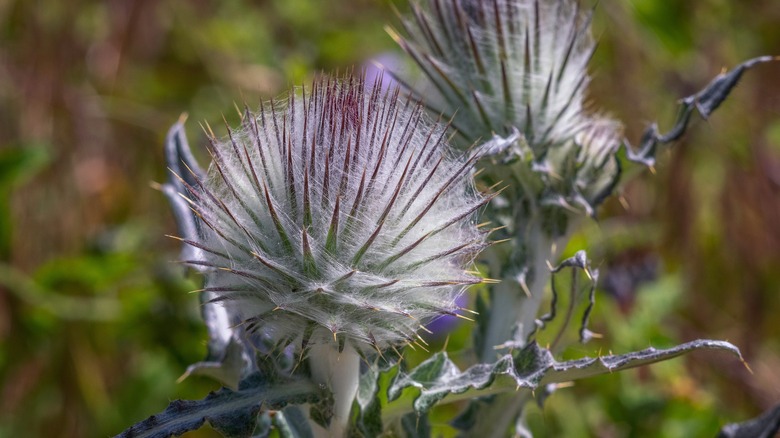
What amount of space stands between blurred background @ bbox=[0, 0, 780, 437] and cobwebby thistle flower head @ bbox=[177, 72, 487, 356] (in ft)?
2.67

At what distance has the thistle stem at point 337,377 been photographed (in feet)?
5.31

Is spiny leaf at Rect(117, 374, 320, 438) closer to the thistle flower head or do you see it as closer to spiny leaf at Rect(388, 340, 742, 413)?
spiny leaf at Rect(388, 340, 742, 413)

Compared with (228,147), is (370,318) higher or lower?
lower

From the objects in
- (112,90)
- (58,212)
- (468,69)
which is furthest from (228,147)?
(112,90)

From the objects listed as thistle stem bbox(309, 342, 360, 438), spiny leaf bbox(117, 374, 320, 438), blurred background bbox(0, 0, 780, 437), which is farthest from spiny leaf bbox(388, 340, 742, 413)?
blurred background bbox(0, 0, 780, 437)

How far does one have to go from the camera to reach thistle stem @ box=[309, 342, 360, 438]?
63.7 inches

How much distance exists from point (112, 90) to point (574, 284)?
3.34 m

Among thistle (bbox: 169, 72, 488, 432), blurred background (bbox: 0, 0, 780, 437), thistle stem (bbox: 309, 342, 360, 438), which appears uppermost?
thistle (bbox: 169, 72, 488, 432)

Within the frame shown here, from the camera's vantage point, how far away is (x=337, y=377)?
165 cm

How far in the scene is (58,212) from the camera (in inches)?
152

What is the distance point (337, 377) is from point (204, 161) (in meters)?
2.40

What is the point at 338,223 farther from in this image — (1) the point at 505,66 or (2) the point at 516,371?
(1) the point at 505,66

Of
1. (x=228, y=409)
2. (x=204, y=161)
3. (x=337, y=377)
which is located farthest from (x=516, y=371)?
(x=204, y=161)

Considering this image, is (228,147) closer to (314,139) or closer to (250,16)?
(314,139)
